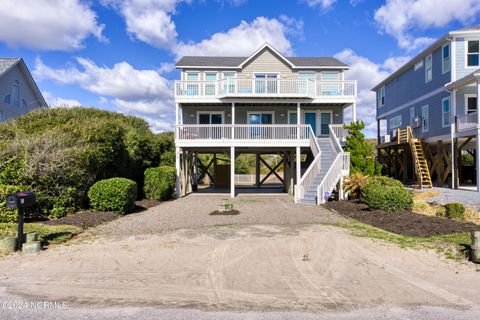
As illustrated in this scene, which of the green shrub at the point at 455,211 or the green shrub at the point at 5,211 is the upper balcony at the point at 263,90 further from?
the green shrub at the point at 5,211

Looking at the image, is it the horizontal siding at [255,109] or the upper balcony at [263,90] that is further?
the horizontal siding at [255,109]

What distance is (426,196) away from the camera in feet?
50.4

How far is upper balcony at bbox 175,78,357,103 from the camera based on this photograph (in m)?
19.6

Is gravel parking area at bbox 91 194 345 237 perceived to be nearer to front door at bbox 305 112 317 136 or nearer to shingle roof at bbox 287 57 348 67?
front door at bbox 305 112 317 136

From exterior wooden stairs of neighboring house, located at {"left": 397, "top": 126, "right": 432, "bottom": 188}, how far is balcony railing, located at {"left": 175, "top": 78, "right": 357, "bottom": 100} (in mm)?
5615

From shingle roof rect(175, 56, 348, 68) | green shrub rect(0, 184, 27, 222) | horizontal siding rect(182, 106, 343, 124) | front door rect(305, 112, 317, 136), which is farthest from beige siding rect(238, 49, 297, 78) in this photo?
green shrub rect(0, 184, 27, 222)

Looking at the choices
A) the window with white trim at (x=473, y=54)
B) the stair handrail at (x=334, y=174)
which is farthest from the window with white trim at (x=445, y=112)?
the stair handrail at (x=334, y=174)

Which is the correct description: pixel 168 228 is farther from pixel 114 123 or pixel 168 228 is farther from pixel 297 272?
pixel 114 123

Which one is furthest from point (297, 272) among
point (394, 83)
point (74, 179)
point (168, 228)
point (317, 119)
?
point (394, 83)

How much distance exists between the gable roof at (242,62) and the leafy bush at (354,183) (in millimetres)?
10146

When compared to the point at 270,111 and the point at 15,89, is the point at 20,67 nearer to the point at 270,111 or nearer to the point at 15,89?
the point at 15,89

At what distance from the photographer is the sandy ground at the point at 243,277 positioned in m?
4.28

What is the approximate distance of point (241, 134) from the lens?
64.0ft

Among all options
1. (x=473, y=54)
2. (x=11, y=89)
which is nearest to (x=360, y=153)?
(x=473, y=54)
